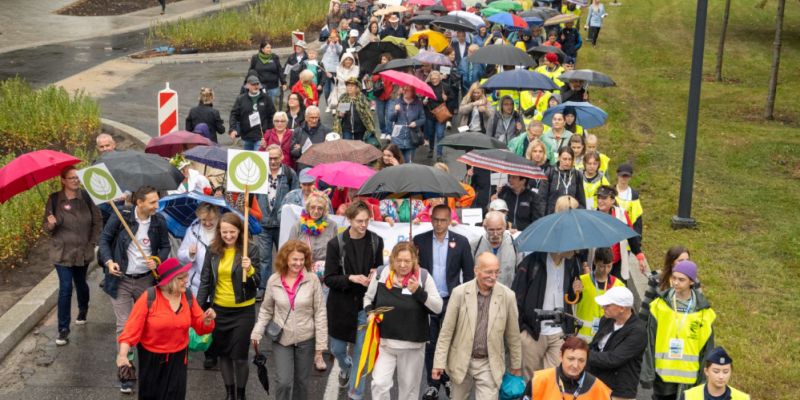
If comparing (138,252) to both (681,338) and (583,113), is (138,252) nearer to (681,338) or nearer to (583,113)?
(681,338)

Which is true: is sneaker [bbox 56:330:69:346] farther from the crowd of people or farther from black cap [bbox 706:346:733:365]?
black cap [bbox 706:346:733:365]

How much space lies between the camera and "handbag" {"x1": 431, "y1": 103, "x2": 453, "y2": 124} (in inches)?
711

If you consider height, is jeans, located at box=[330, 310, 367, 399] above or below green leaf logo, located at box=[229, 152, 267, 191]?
below

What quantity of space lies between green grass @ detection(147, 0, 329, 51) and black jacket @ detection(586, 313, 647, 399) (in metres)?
23.8

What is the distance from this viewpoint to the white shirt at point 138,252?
34.3 feet

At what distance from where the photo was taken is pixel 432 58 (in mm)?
A: 18609

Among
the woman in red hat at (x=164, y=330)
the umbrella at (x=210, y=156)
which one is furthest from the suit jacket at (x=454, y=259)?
the umbrella at (x=210, y=156)

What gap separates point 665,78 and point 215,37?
1247 centimetres

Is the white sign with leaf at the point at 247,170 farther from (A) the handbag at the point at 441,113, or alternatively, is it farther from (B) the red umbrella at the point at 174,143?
(A) the handbag at the point at 441,113

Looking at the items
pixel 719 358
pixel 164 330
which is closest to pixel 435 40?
pixel 164 330

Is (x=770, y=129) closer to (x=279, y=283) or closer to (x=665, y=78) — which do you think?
(x=665, y=78)

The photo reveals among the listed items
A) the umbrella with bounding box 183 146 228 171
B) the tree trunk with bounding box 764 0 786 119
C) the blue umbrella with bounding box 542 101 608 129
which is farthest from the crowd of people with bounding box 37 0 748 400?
the tree trunk with bounding box 764 0 786 119

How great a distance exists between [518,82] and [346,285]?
6.79 metres

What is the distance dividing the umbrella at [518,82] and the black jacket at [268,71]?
5.27 meters
